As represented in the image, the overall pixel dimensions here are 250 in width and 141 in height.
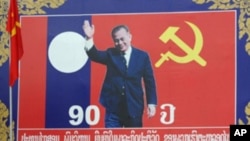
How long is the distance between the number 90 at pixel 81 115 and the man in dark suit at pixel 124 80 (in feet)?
0.32

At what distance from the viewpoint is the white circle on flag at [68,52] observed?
9.21 meters

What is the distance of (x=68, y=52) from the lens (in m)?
9.25

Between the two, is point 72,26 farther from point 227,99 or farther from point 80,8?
point 227,99

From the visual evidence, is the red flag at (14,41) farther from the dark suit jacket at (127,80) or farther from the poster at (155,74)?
the dark suit jacket at (127,80)

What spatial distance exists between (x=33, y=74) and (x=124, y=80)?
36.0 inches

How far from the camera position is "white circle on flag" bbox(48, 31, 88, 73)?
9211 mm

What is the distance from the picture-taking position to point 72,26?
9.27 metres

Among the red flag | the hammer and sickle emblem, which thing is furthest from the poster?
the red flag

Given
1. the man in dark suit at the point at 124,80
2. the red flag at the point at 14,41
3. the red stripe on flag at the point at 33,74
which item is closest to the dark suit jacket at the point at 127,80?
the man in dark suit at the point at 124,80

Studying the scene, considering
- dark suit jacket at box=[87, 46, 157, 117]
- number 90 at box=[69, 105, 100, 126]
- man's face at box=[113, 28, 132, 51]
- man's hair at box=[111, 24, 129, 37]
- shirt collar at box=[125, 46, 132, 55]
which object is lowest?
number 90 at box=[69, 105, 100, 126]

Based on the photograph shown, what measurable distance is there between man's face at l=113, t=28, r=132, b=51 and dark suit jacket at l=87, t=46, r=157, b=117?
62 millimetres

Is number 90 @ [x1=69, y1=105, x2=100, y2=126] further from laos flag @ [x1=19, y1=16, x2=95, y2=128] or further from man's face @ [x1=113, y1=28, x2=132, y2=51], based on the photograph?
man's face @ [x1=113, y1=28, x2=132, y2=51]

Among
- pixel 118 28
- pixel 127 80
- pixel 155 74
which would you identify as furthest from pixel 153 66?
pixel 118 28

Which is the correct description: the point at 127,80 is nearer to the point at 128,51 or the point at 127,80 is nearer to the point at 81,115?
the point at 128,51
